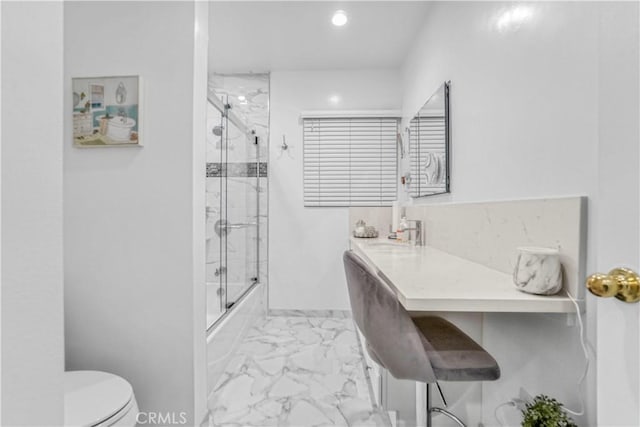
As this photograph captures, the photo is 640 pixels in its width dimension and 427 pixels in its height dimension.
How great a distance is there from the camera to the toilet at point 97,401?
3.27ft

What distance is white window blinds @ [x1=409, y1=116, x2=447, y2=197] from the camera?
1.96 m

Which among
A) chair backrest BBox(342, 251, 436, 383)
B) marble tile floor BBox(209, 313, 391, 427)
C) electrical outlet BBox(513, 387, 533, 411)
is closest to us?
chair backrest BBox(342, 251, 436, 383)

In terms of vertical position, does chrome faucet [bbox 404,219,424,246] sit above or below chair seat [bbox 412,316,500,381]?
above

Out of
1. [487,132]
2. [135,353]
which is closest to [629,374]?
[487,132]

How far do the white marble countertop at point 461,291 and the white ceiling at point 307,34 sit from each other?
1.96 m

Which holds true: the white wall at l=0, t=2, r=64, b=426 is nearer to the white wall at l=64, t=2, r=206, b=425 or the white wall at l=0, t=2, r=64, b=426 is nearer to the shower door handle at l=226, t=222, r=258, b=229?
the white wall at l=64, t=2, r=206, b=425

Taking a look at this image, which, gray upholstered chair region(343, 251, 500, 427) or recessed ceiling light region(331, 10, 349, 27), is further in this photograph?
recessed ceiling light region(331, 10, 349, 27)

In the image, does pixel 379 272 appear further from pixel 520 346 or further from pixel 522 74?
pixel 522 74

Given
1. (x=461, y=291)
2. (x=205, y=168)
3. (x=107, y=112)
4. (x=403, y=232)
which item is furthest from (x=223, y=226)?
(x=461, y=291)

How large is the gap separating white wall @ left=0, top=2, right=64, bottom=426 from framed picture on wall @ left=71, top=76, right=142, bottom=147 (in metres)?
1.05

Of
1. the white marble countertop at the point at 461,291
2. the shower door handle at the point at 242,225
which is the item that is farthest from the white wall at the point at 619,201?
the shower door handle at the point at 242,225

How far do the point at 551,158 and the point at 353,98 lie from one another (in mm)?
2455

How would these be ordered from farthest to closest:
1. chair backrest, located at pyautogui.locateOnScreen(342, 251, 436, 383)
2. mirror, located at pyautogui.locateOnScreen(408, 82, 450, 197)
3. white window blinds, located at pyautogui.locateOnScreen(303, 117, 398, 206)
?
white window blinds, located at pyautogui.locateOnScreen(303, 117, 398, 206)
mirror, located at pyautogui.locateOnScreen(408, 82, 450, 197)
chair backrest, located at pyautogui.locateOnScreen(342, 251, 436, 383)

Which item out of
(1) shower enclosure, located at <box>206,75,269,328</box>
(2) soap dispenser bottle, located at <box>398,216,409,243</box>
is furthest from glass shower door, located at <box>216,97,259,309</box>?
(2) soap dispenser bottle, located at <box>398,216,409,243</box>
